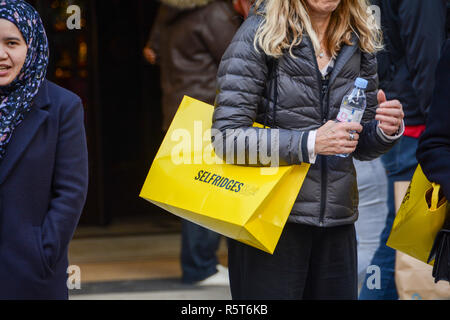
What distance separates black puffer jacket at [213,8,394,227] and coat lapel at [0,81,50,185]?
25.4 inches

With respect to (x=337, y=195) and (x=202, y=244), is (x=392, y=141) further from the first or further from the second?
(x=202, y=244)

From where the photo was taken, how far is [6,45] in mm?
2818

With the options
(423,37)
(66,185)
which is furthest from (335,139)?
(423,37)

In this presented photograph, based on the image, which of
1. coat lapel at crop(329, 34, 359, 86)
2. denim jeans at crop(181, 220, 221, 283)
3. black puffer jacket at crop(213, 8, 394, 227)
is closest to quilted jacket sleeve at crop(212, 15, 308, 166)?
black puffer jacket at crop(213, 8, 394, 227)

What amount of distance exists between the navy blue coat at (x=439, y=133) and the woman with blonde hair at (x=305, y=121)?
Answer: 0.73ft

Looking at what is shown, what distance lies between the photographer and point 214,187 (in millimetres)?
2895

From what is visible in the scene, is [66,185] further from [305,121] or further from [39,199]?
[305,121]

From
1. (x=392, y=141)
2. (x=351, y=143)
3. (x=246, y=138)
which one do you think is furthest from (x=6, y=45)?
(x=392, y=141)

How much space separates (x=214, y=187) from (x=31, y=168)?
0.67 m

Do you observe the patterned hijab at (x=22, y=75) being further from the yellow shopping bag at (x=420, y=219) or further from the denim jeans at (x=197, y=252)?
the denim jeans at (x=197, y=252)

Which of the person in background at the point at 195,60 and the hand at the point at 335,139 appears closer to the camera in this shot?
the hand at the point at 335,139

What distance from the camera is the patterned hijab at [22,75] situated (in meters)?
2.78

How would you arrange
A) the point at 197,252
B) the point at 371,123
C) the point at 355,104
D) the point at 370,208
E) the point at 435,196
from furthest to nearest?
1. the point at 197,252
2. the point at 370,208
3. the point at 371,123
4. the point at 355,104
5. the point at 435,196

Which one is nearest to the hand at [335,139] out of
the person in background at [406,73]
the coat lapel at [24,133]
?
the coat lapel at [24,133]
